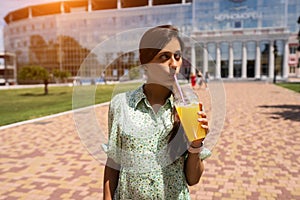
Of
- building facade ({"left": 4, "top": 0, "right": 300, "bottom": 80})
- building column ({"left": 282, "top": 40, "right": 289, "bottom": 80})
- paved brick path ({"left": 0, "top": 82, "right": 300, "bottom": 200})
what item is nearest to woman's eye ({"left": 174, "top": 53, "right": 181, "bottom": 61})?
paved brick path ({"left": 0, "top": 82, "right": 300, "bottom": 200})

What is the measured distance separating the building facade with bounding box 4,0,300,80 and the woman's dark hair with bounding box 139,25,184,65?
4661 centimetres

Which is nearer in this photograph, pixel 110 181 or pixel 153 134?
pixel 153 134

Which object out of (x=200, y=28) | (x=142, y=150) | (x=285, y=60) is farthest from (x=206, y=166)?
(x=285, y=60)

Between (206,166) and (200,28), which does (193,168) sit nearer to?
(206,166)

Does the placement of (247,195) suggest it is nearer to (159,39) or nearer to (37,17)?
(159,39)

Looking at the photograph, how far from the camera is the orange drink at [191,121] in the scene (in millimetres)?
1030

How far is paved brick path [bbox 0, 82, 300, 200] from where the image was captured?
385cm

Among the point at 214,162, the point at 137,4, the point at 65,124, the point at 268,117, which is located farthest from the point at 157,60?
the point at 137,4

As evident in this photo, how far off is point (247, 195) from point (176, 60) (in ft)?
10.4

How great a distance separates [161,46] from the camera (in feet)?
3.87

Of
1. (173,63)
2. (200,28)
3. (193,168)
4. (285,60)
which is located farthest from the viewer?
(200,28)

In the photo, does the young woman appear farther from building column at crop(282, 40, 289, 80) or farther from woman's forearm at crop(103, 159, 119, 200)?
building column at crop(282, 40, 289, 80)

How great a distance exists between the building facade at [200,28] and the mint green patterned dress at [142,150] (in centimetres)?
4664

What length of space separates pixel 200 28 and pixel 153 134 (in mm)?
56465
